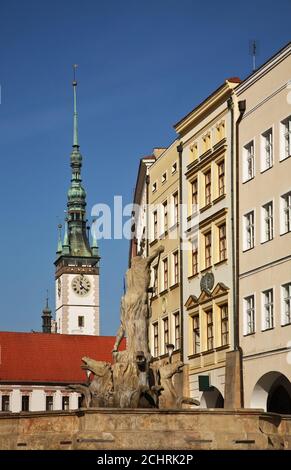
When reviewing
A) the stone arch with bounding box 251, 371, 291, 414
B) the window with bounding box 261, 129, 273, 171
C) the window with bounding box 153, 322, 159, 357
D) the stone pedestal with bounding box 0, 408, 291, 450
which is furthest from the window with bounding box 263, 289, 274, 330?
the window with bounding box 153, 322, 159, 357

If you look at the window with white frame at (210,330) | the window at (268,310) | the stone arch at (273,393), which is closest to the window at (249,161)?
the window at (268,310)

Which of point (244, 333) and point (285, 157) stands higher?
point (285, 157)

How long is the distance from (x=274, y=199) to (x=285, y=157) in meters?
1.54

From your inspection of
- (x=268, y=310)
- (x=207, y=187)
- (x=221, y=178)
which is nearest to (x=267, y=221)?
(x=268, y=310)

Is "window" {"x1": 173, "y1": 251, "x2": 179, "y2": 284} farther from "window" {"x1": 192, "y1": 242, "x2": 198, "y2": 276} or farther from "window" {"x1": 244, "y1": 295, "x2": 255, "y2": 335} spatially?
"window" {"x1": 244, "y1": 295, "x2": 255, "y2": 335}

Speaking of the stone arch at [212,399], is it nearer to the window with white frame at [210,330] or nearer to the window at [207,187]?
the window with white frame at [210,330]

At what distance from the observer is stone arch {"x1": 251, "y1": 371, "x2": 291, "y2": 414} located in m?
37.6

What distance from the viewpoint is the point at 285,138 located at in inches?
1453

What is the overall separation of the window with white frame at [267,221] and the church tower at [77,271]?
11273 cm

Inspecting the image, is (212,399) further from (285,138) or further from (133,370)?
(133,370)
